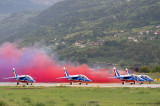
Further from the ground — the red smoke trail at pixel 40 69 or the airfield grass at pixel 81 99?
the red smoke trail at pixel 40 69

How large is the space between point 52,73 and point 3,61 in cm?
2729

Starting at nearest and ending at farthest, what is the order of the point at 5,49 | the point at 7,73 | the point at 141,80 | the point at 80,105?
the point at 80,105
the point at 141,80
the point at 7,73
the point at 5,49

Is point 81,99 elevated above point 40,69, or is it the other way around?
point 40,69

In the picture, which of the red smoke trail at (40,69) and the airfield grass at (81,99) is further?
the red smoke trail at (40,69)

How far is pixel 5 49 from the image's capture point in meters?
173

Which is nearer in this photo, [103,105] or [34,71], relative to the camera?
[103,105]

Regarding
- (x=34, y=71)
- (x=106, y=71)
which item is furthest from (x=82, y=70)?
(x=34, y=71)

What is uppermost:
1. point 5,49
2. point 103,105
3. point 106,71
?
point 5,49

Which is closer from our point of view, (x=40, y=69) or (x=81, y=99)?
(x=81, y=99)

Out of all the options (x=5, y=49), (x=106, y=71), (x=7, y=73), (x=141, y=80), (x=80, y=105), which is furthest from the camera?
(x=5, y=49)

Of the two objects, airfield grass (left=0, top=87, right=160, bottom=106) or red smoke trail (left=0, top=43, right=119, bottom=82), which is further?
red smoke trail (left=0, top=43, right=119, bottom=82)

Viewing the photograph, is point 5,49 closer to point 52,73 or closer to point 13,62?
point 13,62

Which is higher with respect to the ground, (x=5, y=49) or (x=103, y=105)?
(x=5, y=49)

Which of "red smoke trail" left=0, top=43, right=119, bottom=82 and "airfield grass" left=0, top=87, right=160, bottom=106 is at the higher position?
"red smoke trail" left=0, top=43, right=119, bottom=82
